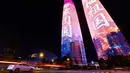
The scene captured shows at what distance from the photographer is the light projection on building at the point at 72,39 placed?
10250 centimetres

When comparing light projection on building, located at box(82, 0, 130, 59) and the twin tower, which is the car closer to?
the twin tower

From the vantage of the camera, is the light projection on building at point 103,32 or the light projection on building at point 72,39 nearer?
the light projection on building at point 103,32

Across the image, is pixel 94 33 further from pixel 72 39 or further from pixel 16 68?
pixel 16 68

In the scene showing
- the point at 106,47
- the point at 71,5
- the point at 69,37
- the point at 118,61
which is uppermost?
the point at 71,5

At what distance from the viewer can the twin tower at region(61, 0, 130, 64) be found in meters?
80.4

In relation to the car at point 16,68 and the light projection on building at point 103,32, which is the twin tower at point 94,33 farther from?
the car at point 16,68

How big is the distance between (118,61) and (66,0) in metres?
73.2

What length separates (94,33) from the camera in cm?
8838

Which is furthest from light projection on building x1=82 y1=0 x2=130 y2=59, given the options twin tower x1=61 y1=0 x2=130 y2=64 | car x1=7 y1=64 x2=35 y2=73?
car x1=7 y1=64 x2=35 y2=73

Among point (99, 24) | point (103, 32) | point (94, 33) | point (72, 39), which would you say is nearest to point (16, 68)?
point (103, 32)

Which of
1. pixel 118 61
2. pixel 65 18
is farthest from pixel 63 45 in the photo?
pixel 118 61

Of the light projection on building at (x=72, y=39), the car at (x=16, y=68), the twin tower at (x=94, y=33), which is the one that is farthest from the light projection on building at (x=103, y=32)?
the car at (x=16, y=68)

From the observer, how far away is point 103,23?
283ft

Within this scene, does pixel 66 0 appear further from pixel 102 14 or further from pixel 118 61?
pixel 118 61
